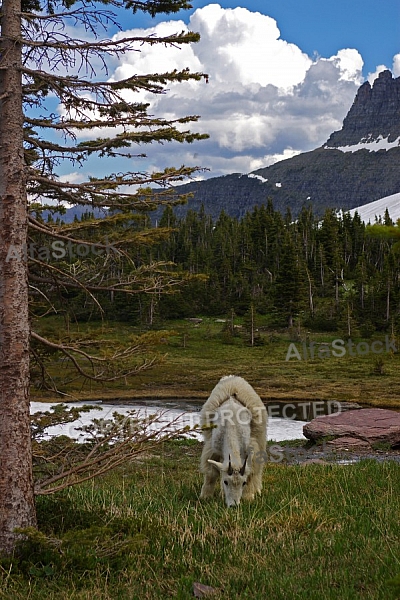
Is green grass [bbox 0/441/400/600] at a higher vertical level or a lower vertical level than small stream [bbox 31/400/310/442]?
higher

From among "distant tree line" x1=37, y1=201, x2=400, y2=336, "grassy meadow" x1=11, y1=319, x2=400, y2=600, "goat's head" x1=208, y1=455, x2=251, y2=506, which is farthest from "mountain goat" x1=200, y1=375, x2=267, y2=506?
"distant tree line" x1=37, y1=201, x2=400, y2=336

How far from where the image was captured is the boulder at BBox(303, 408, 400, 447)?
19.0 meters

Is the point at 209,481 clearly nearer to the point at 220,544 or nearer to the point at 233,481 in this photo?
the point at 233,481

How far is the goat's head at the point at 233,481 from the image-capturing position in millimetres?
8727

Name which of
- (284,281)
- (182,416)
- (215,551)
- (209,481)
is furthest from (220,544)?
(284,281)

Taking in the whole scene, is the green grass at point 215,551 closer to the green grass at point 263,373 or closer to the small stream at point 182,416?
the small stream at point 182,416

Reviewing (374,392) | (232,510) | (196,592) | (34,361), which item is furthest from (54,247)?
Result: (374,392)

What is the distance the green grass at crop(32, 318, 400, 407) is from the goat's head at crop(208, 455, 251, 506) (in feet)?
69.0

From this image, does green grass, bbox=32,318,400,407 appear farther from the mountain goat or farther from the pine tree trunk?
the pine tree trunk

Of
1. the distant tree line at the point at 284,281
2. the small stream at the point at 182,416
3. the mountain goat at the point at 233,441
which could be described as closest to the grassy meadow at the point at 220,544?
the mountain goat at the point at 233,441

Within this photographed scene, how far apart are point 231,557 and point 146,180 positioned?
15.5ft

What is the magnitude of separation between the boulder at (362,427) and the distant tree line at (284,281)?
25.9 m

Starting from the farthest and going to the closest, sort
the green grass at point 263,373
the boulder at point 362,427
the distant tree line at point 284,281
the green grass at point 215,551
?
the distant tree line at point 284,281 < the green grass at point 263,373 < the boulder at point 362,427 < the green grass at point 215,551

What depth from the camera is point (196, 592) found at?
5000 millimetres
